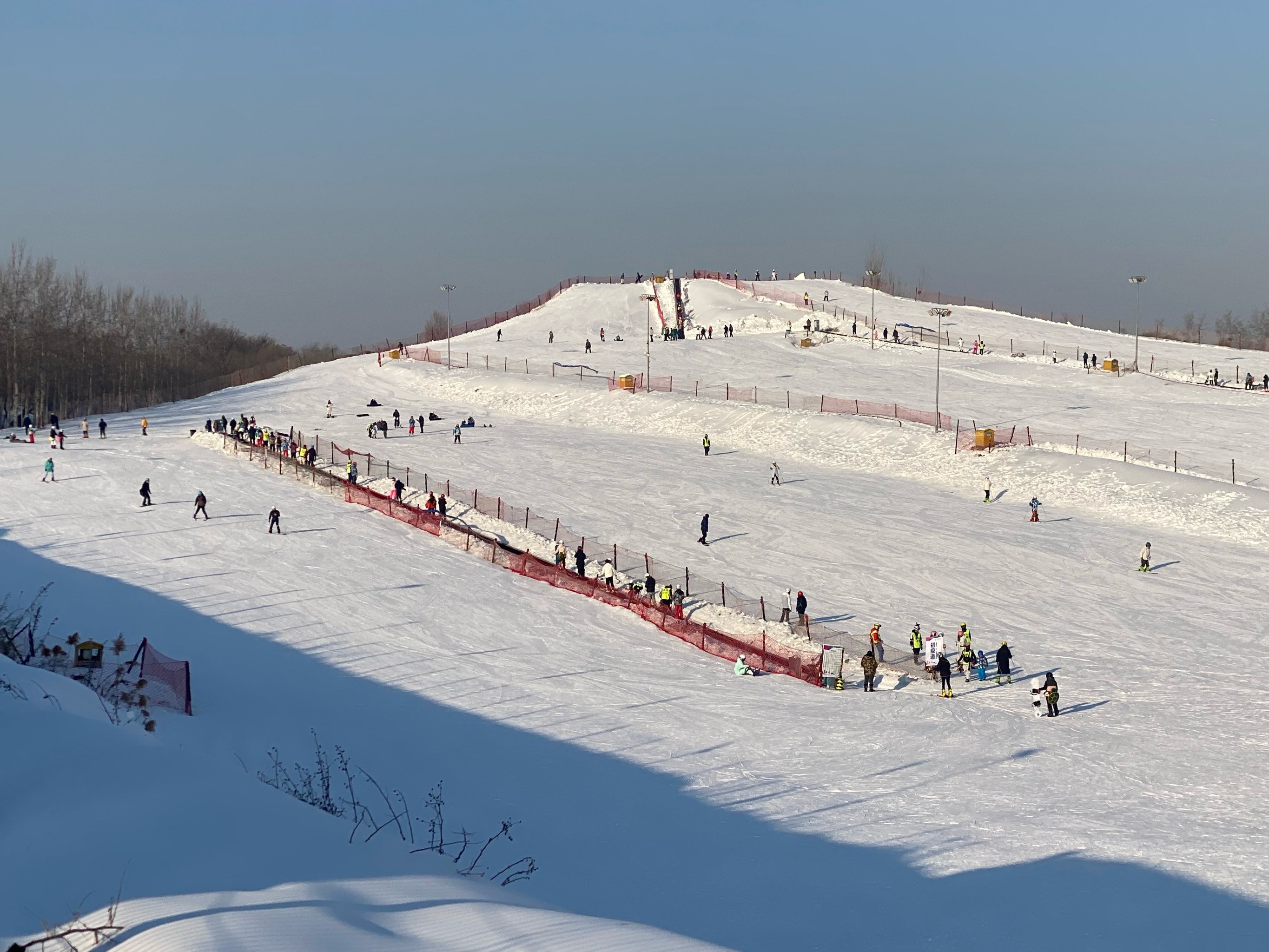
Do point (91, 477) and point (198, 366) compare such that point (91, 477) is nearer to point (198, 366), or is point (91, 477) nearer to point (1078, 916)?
point (1078, 916)

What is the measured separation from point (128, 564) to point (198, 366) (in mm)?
88376

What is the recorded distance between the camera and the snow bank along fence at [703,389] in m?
52.5

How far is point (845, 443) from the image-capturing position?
48.8 meters

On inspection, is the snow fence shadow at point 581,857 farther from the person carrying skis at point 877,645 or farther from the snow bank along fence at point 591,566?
the person carrying skis at point 877,645

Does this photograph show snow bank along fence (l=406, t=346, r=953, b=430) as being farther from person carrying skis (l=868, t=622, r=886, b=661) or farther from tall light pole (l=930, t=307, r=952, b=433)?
person carrying skis (l=868, t=622, r=886, b=661)

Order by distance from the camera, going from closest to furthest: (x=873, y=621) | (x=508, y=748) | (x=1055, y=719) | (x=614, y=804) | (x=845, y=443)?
(x=614, y=804) < (x=508, y=748) < (x=1055, y=719) < (x=873, y=621) < (x=845, y=443)

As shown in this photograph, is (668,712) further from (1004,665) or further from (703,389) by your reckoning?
(703,389)

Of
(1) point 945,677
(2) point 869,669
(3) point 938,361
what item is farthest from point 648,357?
(1) point 945,677

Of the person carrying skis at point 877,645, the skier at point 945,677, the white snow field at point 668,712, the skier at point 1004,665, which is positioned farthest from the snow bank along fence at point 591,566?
the skier at point 1004,665

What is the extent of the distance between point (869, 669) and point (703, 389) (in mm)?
36254

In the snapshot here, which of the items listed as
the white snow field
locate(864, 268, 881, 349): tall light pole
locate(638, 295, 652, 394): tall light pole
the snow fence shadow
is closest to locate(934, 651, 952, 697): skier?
the white snow field

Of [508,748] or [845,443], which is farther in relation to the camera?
[845,443]

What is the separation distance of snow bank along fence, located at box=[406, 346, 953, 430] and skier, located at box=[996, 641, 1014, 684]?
24.4 m

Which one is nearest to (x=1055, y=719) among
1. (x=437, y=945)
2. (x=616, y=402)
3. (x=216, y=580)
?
(x=437, y=945)
